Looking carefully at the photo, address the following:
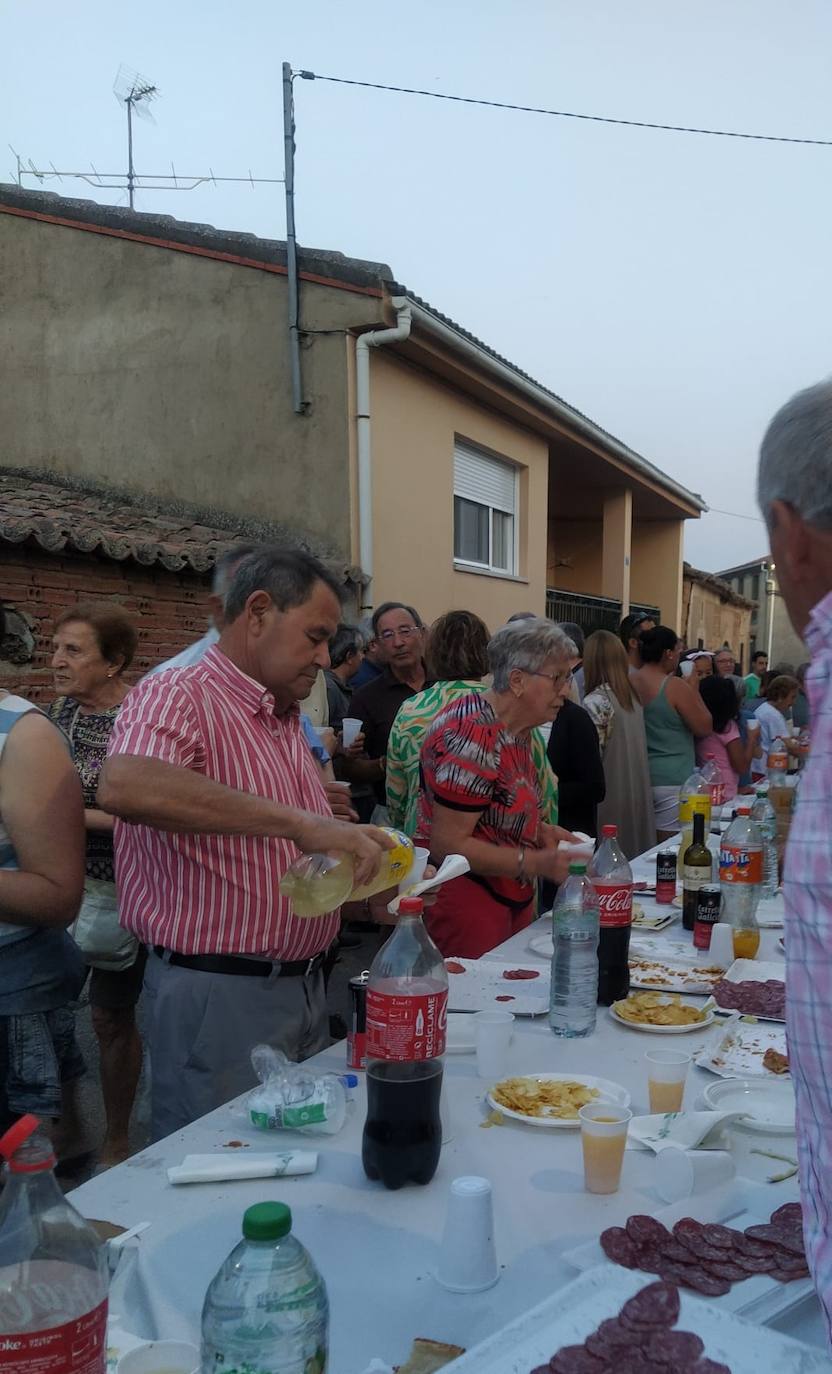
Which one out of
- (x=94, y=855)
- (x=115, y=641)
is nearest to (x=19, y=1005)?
(x=94, y=855)

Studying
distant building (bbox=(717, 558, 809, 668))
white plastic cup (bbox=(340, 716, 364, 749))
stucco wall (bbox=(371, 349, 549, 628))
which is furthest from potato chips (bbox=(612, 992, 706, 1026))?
distant building (bbox=(717, 558, 809, 668))

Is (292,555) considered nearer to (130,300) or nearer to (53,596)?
(53,596)

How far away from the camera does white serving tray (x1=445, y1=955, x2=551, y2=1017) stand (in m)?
2.63

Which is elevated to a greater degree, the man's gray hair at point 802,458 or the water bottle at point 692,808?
the man's gray hair at point 802,458

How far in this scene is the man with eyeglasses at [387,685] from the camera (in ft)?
18.3

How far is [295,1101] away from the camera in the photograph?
193 cm

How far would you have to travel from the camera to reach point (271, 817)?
224 cm

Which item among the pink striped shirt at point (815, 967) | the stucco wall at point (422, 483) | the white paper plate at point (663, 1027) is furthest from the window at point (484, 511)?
the pink striped shirt at point (815, 967)

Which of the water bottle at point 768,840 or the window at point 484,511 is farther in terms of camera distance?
the window at point 484,511

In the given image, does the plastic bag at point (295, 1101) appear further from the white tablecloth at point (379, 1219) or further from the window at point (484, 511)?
the window at point (484, 511)

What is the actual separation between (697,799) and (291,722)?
2.09 meters

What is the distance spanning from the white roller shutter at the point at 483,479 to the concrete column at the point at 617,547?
3.54 meters

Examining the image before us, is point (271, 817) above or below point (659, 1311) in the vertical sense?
above

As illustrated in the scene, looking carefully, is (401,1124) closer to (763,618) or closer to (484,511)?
(484,511)
